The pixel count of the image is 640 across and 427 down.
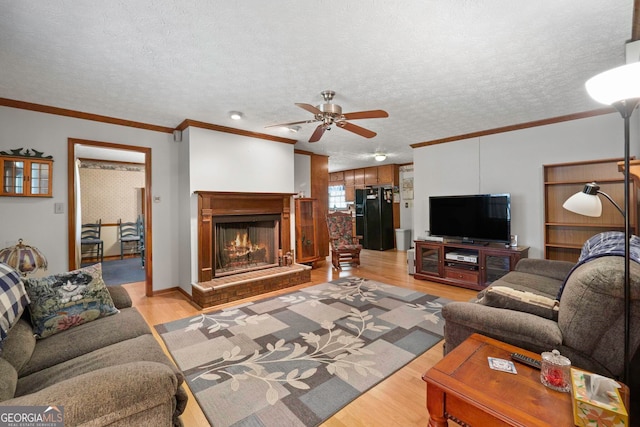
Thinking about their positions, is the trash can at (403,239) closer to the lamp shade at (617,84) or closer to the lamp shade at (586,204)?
the lamp shade at (586,204)

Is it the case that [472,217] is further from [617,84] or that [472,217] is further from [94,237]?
[94,237]

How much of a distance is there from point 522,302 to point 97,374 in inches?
85.6

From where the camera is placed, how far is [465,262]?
13.8 feet

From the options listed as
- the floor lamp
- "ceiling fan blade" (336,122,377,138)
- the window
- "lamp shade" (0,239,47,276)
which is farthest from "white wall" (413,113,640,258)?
"lamp shade" (0,239,47,276)

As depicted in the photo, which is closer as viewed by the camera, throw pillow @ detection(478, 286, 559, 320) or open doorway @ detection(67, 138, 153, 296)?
throw pillow @ detection(478, 286, 559, 320)

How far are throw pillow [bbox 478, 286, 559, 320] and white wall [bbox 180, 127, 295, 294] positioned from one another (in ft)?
11.3

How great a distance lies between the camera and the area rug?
1768mm

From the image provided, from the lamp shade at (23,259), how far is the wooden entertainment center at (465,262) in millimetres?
4868

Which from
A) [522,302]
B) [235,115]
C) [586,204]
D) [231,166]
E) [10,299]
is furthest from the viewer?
[231,166]

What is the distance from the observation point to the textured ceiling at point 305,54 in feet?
5.57

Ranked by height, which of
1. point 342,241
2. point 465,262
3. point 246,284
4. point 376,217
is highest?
point 376,217

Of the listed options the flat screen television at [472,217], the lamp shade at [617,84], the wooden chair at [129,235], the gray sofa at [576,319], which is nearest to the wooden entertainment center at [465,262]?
the flat screen television at [472,217]

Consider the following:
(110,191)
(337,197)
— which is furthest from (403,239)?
(110,191)

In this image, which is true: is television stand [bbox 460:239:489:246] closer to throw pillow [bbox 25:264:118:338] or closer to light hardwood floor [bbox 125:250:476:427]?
light hardwood floor [bbox 125:250:476:427]
